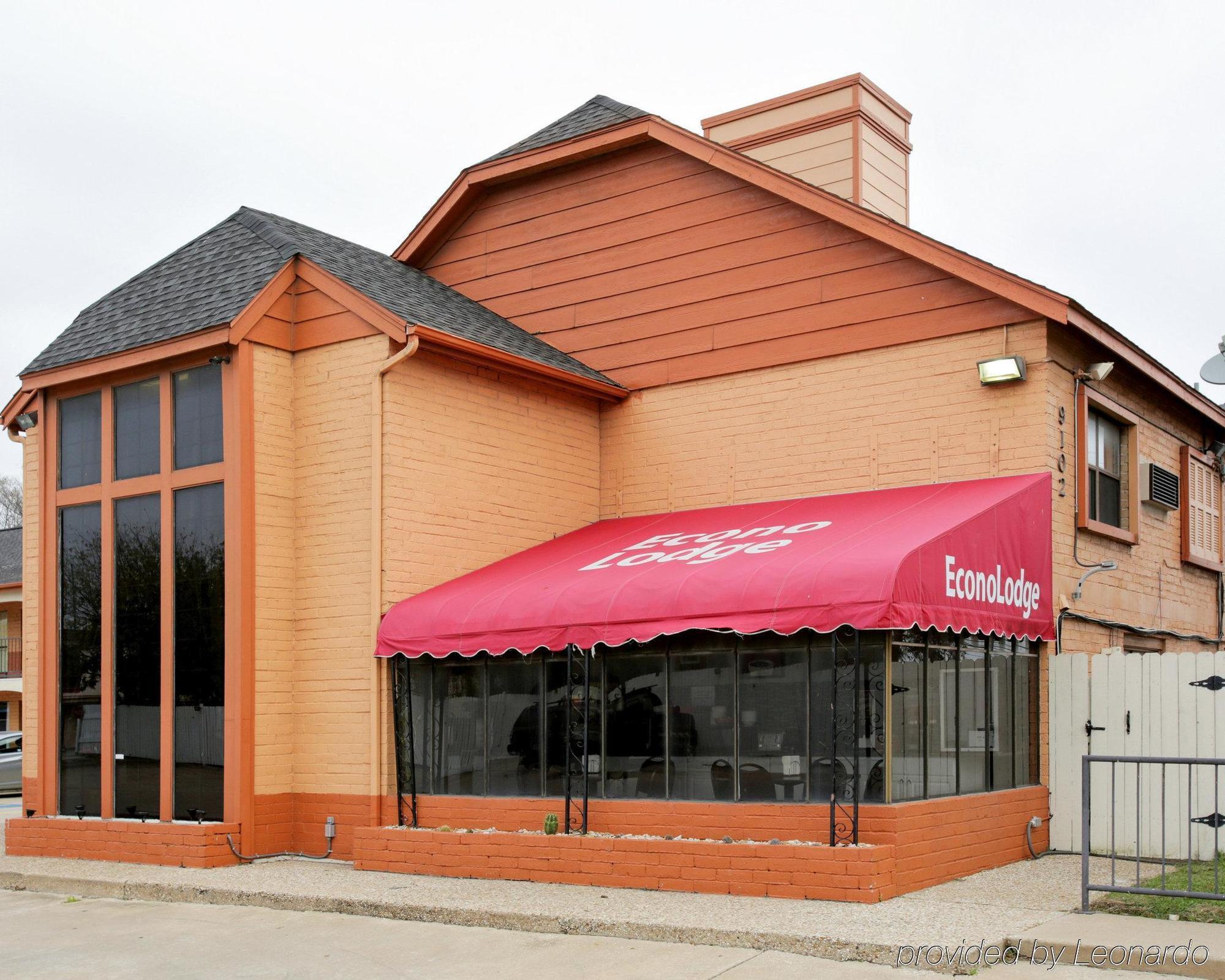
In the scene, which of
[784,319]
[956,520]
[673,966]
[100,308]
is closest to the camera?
[673,966]

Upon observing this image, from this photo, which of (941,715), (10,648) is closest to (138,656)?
(941,715)

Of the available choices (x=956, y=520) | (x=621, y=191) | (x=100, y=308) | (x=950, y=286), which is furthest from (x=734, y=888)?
(x=100, y=308)

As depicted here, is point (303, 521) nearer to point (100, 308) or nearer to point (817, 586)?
point (100, 308)

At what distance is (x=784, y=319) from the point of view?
50.8 feet

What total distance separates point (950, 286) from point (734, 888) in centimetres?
668

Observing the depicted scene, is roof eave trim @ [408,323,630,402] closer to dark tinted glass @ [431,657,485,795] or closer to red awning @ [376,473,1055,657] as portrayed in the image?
red awning @ [376,473,1055,657]

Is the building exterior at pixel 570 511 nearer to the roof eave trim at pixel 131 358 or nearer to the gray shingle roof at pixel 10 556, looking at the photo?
the roof eave trim at pixel 131 358

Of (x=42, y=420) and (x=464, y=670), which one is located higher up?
(x=42, y=420)

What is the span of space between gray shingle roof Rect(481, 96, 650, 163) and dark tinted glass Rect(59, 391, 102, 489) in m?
5.76

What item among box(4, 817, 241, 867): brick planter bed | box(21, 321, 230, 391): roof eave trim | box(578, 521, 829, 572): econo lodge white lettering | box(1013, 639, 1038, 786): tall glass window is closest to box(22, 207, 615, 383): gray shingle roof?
box(21, 321, 230, 391): roof eave trim

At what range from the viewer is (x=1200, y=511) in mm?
17578

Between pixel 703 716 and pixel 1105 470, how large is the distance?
572 centimetres

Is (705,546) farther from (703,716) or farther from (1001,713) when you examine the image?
(1001,713)
